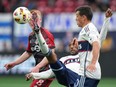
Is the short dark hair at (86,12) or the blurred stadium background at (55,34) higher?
the short dark hair at (86,12)

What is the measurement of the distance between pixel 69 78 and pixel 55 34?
1004 centimetres

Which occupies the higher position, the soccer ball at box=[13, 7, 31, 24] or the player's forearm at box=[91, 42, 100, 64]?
the soccer ball at box=[13, 7, 31, 24]

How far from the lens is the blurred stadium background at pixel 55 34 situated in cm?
1780

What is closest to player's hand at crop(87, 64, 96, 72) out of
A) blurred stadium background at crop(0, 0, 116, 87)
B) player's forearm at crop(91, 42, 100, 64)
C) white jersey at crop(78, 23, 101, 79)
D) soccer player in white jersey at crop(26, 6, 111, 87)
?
player's forearm at crop(91, 42, 100, 64)

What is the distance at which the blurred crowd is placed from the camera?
67.1 ft

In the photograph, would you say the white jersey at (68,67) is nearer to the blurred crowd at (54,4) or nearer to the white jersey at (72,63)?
the white jersey at (72,63)

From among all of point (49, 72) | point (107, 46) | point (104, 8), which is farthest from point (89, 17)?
point (104, 8)

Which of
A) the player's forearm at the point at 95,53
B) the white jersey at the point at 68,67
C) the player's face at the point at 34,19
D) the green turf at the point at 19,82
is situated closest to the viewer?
the player's face at the point at 34,19

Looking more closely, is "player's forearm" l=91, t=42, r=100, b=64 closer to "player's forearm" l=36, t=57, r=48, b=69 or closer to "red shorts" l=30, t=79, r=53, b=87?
"player's forearm" l=36, t=57, r=48, b=69

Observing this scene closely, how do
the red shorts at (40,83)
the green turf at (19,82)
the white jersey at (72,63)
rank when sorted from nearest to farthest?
the white jersey at (72,63) → the red shorts at (40,83) → the green turf at (19,82)

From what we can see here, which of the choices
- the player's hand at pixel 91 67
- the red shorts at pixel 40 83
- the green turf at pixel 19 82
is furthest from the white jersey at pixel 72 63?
the green turf at pixel 19 82

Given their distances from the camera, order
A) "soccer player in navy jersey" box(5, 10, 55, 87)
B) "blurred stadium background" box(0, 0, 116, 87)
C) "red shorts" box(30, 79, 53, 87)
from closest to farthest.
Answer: "soccer player in navy jersey" box(5, 10, 55, 87)
"red shorts" box(30, 79, 53, 87)
"blurred stadium background" box(0, 0, 116, 87)

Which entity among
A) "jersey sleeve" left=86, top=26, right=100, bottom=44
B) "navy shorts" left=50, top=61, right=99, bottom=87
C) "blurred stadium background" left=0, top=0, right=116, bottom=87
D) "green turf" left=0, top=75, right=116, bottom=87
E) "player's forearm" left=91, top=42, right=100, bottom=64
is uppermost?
"jersey sleeve" left=86, top=26, right=100, bottom=44

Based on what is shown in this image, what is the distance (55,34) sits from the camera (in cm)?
1919
